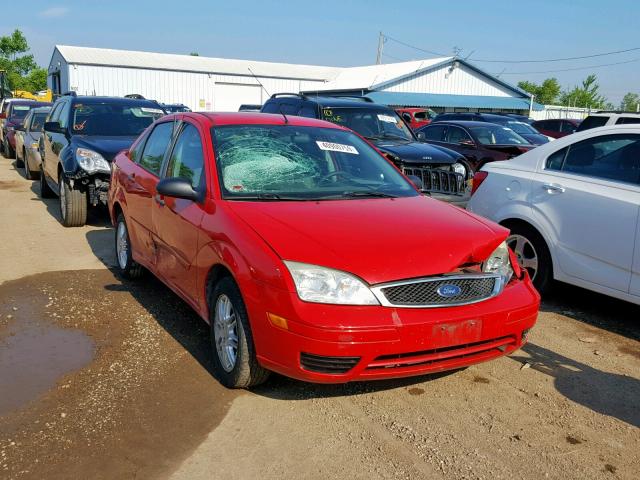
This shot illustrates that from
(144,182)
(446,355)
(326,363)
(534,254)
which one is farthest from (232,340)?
(534,254)

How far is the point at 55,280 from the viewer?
6.38 meters

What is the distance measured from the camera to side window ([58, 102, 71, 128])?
967 centimetres

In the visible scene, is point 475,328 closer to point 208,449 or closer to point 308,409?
point 308,409

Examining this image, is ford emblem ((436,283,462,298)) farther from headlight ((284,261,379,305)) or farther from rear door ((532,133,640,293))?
rear door ((532,133,640,293))

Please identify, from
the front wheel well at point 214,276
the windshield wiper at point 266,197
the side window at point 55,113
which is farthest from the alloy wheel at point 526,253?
the side window at point 55,113

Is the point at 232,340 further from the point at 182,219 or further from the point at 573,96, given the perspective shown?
the point at 573,96

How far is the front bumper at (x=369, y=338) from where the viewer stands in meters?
3.32

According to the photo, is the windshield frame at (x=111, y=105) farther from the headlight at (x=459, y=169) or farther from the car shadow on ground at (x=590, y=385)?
the car shadow on ground at (x=590, y=385)

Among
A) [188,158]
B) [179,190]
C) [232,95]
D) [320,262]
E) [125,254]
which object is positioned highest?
[232,95]

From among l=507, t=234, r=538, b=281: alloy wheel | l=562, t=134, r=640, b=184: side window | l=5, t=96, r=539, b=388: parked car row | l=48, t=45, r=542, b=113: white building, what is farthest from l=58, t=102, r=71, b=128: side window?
l=48, t=45, r=542, b=113: white building

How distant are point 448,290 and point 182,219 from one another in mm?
1989

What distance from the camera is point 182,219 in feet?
14.9

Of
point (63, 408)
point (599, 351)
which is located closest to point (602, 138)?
point (599, 351)

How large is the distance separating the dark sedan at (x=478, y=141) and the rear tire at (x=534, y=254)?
248 inches
